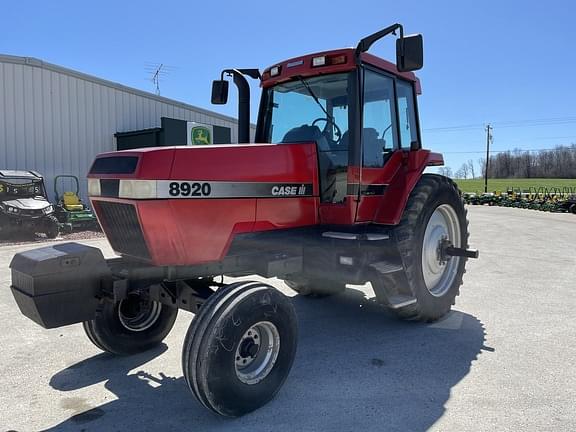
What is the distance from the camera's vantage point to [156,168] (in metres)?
2.80

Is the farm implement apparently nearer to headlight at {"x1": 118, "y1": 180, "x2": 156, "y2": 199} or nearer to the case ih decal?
the case ih decal

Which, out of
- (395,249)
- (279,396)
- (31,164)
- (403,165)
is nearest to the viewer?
(279,396)

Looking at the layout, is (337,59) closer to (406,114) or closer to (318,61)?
(318,61)

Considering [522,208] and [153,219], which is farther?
[522,208]

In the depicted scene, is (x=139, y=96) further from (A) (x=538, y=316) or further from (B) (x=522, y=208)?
(B) (x=522, y=208)

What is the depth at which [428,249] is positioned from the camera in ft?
15.6

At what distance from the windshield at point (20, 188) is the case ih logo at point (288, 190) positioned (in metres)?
10.5

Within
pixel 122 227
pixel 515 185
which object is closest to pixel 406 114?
pixel 122 227

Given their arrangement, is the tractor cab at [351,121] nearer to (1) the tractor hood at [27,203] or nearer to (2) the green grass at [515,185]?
(1) the tractor hood at [27,203]

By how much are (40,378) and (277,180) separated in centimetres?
235

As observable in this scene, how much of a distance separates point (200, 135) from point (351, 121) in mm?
12854

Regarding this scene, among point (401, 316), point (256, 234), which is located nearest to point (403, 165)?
point (401, 316)

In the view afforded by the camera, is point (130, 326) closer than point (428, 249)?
Yes

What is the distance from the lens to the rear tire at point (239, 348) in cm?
272
